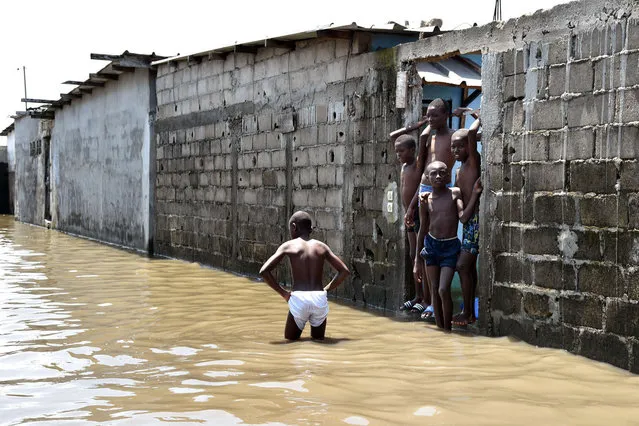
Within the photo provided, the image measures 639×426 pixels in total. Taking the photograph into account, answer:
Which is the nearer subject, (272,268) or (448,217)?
(272,268)

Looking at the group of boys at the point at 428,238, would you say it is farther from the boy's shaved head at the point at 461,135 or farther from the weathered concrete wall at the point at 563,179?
the weathered concrete wall at the point at 563,179

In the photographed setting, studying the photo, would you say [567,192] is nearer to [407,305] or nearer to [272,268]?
[272,268]

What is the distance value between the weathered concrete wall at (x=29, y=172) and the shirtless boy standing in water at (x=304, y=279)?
2034 cm

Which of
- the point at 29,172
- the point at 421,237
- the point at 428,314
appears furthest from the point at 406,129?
the point at 29,172

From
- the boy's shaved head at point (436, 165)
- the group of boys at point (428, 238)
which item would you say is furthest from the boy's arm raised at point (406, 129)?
the boy's shaved head at point (436, 165)

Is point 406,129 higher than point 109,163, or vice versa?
point 406,129

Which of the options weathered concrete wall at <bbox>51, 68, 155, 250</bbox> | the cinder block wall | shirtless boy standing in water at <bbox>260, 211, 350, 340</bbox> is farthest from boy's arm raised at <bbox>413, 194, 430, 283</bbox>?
weathered concrete wall at <bbox>51, 68, 155, 250</bbox>

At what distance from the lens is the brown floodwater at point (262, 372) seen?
188 inches

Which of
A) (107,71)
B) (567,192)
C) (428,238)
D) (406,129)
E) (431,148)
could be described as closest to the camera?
(567,192)

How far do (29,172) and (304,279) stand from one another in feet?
79.2

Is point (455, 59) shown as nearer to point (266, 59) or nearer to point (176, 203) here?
point (266, 59)

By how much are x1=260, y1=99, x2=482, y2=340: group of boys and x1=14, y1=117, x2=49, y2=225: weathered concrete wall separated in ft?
63.5

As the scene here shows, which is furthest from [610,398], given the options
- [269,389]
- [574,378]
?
[269,389]

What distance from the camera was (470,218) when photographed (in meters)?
7.60
